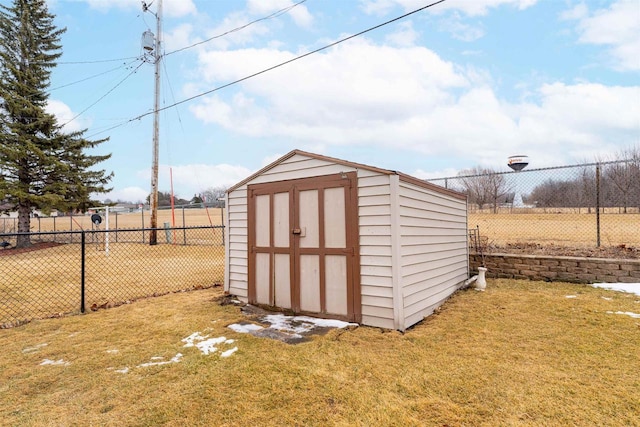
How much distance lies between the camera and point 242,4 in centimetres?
742

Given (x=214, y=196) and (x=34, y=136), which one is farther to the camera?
(x=214, y=196)

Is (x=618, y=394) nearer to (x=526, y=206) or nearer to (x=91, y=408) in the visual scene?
(x=91, y=408)

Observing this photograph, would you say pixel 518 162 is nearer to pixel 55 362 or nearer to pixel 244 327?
pixel 244 327

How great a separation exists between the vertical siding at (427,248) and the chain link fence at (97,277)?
13.0 ft

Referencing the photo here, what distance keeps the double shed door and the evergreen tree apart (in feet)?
43.8

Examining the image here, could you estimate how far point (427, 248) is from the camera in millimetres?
4453

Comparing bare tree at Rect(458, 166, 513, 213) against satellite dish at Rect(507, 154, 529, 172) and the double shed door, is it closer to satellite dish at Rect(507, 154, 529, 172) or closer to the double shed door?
satellite dish at Rect(507, 154, 529, 172)

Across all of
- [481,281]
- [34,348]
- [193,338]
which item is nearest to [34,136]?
[34,348]

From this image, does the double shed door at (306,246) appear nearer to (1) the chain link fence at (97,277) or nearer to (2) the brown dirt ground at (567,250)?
(1) the chain link fence at (97,277)

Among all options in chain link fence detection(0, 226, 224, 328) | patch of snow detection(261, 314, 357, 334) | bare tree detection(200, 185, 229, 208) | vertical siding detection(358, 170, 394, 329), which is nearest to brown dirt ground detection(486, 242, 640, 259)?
vertical siding detection(358, 170, 394, 329)

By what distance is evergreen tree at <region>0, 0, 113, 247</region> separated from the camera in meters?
13.6

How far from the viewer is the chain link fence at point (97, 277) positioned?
4.84 meters

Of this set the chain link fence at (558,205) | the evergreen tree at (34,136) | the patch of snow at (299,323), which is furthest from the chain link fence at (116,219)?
the patch of snow at (299,323)

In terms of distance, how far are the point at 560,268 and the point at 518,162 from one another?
9.44 ft
